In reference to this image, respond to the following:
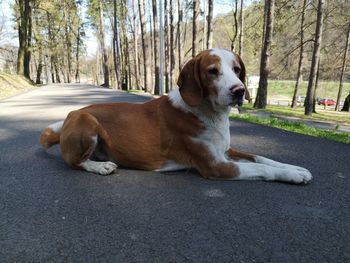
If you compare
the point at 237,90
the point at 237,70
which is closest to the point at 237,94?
the point at 237,90

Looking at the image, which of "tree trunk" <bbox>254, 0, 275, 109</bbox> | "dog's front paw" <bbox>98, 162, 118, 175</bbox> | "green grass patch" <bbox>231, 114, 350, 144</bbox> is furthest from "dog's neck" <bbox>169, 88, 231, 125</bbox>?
"tree trunk" <bbox>254, 0, 275, 109</bbox>

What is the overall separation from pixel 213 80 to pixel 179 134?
0.74 meters

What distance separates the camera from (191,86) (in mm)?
3467

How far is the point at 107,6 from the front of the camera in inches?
1699

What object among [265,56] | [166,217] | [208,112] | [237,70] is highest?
[265,56]

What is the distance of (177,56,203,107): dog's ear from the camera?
342cm

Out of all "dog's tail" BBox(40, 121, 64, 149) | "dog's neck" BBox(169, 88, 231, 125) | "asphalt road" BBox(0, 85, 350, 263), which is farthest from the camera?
"dog's tail" BBox(40, 121, 64, 149)

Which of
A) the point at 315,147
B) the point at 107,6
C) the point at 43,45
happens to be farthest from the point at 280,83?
the point at 315,147

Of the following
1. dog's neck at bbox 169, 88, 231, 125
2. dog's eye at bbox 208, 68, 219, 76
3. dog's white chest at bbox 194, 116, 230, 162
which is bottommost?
dog's white chest at bbox 194, 116, 230, 162

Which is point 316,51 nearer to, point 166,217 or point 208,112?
point 208,112

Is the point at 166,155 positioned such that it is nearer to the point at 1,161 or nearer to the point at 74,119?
the point at 74,119

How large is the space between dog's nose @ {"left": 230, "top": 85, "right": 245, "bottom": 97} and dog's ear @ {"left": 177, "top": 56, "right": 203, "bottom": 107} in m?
0.42

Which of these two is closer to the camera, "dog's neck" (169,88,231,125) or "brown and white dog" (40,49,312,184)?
"brown and white dog" (40,49,312,184)

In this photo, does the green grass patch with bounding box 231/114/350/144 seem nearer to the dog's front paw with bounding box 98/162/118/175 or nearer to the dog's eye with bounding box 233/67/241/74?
the dog's eye with bounding box 233/67/241/74
